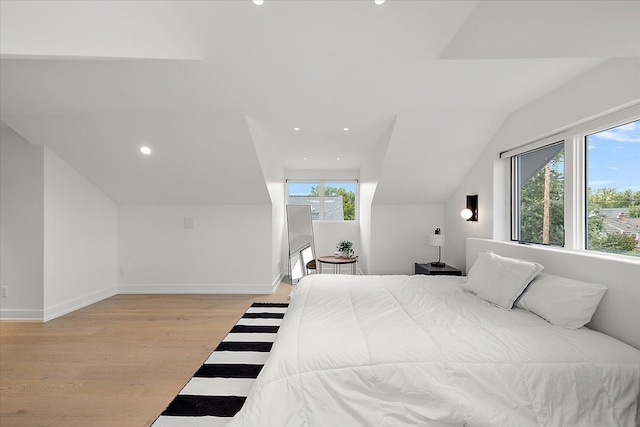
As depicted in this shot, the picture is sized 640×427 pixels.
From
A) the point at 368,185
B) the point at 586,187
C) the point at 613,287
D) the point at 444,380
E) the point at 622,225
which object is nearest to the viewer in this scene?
the point at 444,380

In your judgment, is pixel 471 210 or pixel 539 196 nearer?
pixel 539 196

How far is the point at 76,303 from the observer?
4.09 meters

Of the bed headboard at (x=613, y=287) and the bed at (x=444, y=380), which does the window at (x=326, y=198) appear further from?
the bed at (x=444, y=380)

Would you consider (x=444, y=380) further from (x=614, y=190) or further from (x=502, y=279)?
(x=614, y=190)

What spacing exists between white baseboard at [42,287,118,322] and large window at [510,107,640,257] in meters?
5.57

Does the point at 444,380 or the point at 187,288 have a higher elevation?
the point at 444,380

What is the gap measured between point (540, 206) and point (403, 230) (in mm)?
2196

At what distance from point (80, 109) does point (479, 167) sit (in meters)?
4.64

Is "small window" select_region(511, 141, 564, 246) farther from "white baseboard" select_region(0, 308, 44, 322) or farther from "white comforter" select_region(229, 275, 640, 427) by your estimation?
"white baseboard" select_region(0, 308, 44, 322)

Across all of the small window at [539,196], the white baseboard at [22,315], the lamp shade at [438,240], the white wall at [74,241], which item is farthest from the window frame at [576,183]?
the white baseboard at [22,315]

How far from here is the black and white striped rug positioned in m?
1.87

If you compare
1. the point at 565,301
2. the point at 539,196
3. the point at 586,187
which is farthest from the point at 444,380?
the point at 539,196

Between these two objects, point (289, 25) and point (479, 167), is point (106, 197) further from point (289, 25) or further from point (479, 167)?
Result: point (479, 167)

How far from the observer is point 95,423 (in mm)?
1845
